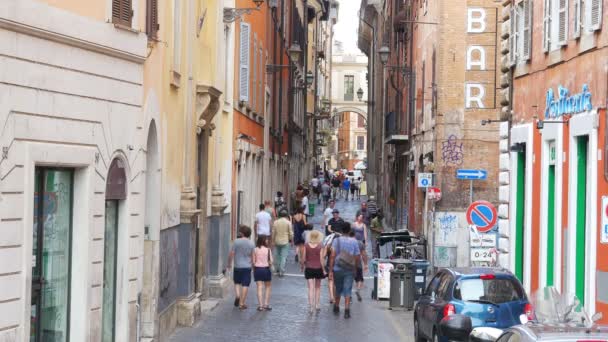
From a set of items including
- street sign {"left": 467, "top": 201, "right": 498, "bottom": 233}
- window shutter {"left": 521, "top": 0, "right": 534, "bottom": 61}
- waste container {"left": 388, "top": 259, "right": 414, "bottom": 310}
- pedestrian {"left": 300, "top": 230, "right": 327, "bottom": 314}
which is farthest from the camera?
waste container {"left": 388, "top": 259, "right": 414, "bottom": 310}

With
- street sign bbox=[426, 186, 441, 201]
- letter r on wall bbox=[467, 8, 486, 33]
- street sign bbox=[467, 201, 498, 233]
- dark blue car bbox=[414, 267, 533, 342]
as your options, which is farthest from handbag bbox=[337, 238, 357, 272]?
letter r on wall bbox=[467, 8, 486, 33]

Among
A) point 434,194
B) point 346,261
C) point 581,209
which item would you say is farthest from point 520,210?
point 434,194

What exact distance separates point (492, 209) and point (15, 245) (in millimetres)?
13054

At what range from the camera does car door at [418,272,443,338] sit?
18.4 metres

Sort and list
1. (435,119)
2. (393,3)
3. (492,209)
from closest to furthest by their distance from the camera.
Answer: (492,209) < (435,119) < (393,3)

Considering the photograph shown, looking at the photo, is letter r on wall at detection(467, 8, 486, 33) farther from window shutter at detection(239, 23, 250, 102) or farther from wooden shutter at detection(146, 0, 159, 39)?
wooden shutter at detection(146, 0, 159, 39)

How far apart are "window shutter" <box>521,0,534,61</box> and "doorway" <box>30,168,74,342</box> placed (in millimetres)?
11940

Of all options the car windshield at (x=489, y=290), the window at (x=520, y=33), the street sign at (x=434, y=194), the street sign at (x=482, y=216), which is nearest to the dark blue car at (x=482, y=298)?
the car windshield at (x=489, y=290)

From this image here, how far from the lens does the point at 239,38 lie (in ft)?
105

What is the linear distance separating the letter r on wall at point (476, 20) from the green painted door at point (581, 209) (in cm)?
1590

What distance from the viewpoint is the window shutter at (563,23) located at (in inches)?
818

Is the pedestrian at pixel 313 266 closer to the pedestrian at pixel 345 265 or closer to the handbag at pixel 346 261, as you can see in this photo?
the pedestrian at pixel 345 265

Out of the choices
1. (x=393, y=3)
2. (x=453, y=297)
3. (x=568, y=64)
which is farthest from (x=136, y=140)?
(x=393, y=3)

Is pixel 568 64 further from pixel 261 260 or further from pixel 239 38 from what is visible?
pixel 239 38
